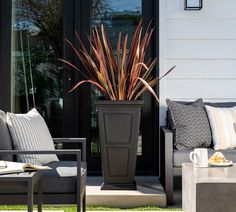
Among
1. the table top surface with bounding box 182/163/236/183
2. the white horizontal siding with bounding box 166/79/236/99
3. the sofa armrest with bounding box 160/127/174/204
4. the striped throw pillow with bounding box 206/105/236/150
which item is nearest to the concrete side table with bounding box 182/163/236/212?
the table top surface with bounding box 182/163/236/183

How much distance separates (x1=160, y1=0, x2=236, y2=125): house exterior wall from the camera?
5.18 metres

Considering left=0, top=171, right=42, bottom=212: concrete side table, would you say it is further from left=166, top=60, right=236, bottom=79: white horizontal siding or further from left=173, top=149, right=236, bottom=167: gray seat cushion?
left=166, top=60, right=236, bottom=79: white horizontal siding

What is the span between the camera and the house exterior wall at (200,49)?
17.0 ft

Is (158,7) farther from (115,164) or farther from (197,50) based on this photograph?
(115,164)

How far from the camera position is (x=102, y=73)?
4.32 meters

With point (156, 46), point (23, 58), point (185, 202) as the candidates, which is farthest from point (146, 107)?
point (185, 202)

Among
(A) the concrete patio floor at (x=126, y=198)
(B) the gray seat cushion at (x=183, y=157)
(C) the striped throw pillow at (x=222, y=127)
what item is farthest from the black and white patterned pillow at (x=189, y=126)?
(A) the concrete patio floor at (x=126, y=198)

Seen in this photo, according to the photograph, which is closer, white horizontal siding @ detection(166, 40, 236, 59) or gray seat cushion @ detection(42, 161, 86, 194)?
gray seat cushion @ detection(42, 161, 86, 194)

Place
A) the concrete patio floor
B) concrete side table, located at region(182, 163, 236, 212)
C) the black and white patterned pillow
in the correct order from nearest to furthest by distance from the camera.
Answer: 1. concrete side table, located at region(182, 163, 236, 212)
2. the concrete patio floor
3. the black and white patterned pillow

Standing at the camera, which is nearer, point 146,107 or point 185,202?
point 185,202

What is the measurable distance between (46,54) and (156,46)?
1.20 metres

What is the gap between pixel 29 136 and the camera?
3.35 meters

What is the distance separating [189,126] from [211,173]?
1.46 m

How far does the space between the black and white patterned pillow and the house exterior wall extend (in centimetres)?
62
